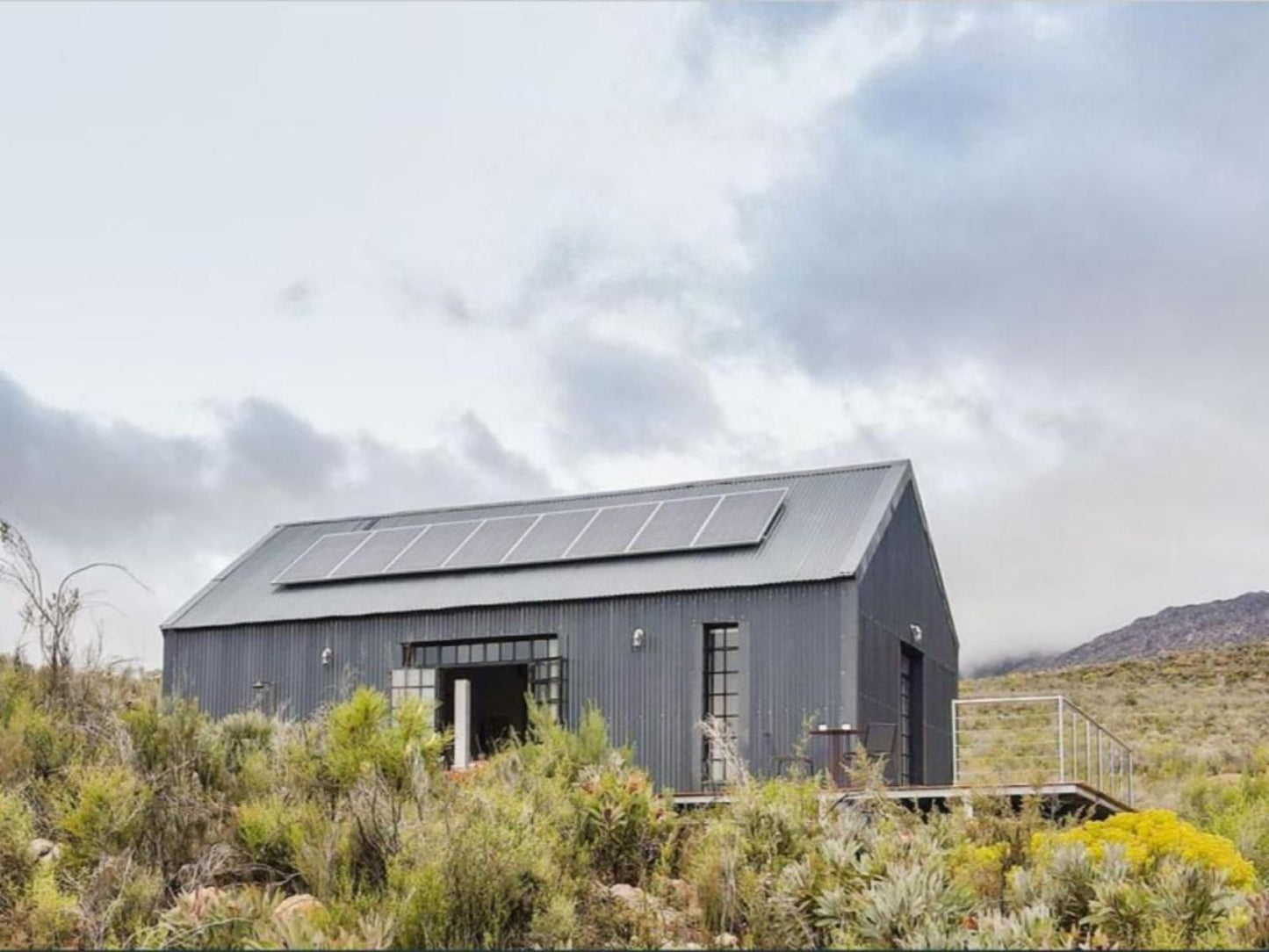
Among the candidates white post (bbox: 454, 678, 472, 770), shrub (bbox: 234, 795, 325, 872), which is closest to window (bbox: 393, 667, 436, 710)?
white post (bbox: 454, 678, 472, 770)

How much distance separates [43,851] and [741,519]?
9.13m

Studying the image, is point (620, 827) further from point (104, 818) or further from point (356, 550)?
point (356, 550)

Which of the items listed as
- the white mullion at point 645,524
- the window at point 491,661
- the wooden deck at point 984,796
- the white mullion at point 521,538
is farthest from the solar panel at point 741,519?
the wooden deck at point 984,796

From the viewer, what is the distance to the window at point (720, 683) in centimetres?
1870

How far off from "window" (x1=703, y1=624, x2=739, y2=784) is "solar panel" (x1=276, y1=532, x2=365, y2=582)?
594 centimetres

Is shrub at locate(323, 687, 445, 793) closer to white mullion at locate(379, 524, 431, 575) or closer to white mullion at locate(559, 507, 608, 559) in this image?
white mullion at locate(559, 507, 608, 559)

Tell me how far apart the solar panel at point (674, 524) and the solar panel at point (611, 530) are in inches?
6.2

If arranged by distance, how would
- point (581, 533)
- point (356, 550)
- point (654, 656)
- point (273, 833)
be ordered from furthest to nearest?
point (356, 550)
point (581, 533)
point (654, 656)
point (273, 833)

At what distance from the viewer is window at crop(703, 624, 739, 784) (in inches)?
736

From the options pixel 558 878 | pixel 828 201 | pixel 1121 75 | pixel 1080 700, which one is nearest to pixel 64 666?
pixel 558 878

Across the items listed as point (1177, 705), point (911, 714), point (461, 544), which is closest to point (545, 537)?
point (461, 544)

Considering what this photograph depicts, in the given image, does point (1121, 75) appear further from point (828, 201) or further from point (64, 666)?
point (64, 666)

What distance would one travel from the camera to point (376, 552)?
22.6 m

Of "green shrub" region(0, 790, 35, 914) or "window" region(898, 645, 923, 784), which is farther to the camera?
"window" region(898, 645, 923, 784)
